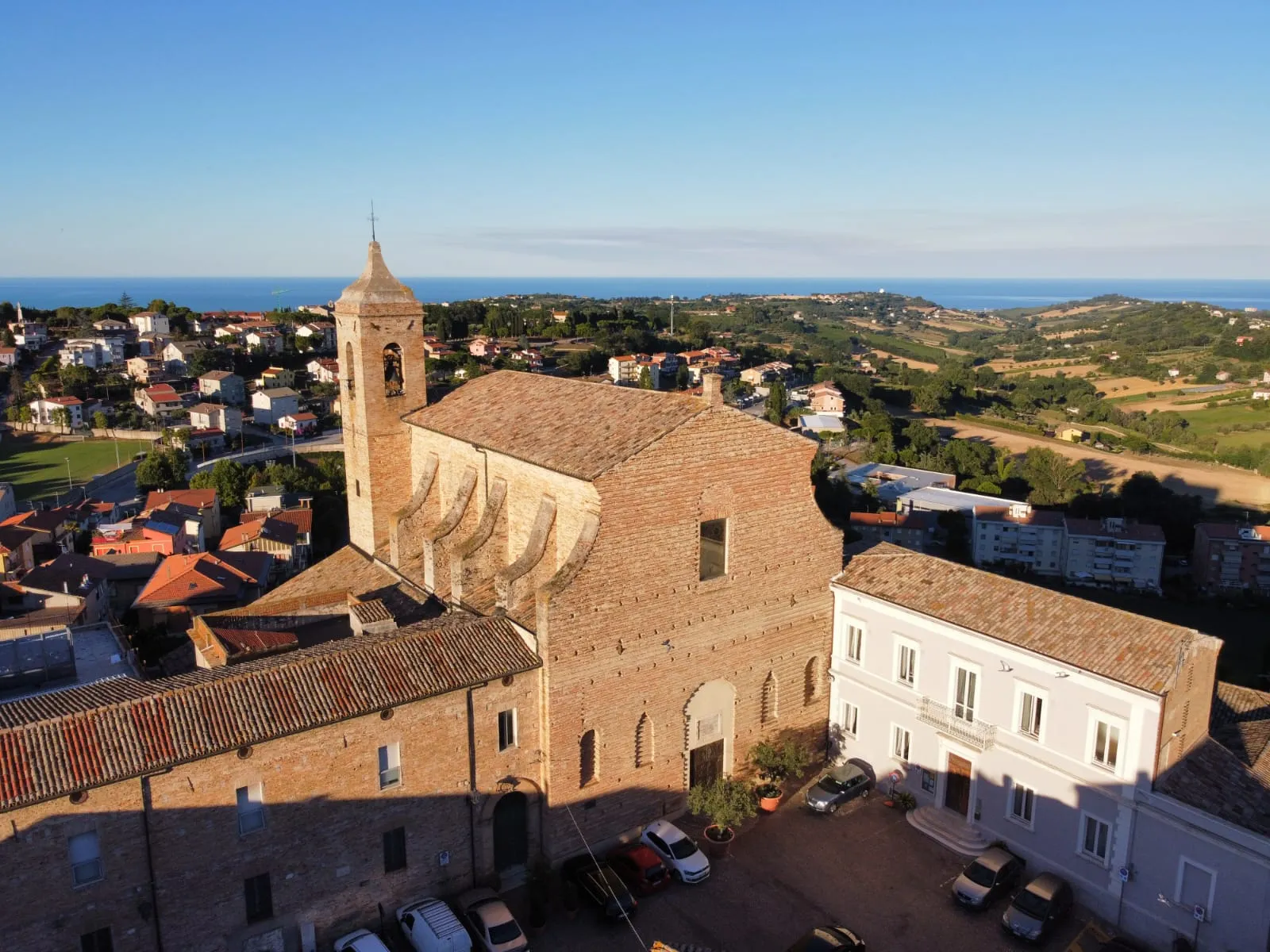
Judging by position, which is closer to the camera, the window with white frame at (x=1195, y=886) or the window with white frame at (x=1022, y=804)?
the window with white frame at (x=1195, y=886)

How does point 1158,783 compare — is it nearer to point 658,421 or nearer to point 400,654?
point 658,421

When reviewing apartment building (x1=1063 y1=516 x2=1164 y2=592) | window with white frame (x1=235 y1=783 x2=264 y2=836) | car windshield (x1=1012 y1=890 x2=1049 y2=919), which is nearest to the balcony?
car windshield (x1=1012 y1=890 x2=1049 y2=919)

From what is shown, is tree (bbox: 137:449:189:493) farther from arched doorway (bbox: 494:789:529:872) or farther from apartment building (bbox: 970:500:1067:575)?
apartment building (bbox: 970:500:1067:575)

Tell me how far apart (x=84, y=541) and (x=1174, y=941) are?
57.7 metres

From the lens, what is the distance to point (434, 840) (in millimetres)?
17812

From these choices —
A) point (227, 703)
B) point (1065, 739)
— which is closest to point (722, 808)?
point (1065, 739)

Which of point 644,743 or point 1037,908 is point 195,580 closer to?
point 644,743

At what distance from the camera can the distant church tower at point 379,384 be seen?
26781mm

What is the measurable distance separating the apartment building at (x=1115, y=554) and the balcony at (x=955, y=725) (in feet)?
144

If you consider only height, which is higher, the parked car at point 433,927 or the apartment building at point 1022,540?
the parked car at point 433,927

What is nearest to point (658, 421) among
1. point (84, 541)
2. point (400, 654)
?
point (400, 654)

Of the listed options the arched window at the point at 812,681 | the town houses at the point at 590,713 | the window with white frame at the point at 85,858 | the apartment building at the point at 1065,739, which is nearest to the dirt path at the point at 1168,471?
the arched window at the point at 812,681

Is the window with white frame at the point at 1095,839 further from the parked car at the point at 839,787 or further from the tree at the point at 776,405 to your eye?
the tree at the point at 776,405

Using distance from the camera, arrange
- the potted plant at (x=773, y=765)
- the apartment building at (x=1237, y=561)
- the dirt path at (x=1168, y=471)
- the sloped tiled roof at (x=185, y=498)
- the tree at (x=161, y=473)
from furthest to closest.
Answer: the dirt path at (x=1168, y=471) < the tree at (x=161, y=473) < the sloped tiled roof at (x=185, y=498) < the apartment building at (x=1237, y=561) < the potted plant at (x=773, y=765)
